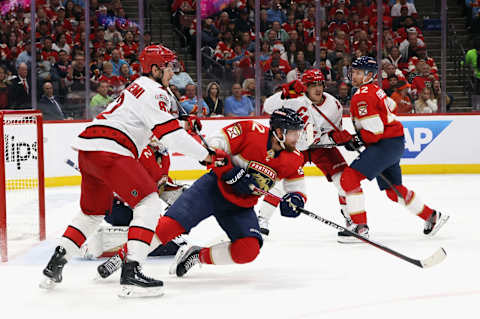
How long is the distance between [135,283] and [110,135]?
0.71 meters

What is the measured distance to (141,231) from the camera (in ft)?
11.6

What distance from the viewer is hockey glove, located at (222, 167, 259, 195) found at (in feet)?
12.3

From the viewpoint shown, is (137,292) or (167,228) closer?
(137,292)

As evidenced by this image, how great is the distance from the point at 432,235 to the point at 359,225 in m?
0.63

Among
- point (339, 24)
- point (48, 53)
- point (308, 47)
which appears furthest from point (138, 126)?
point (339, 24)

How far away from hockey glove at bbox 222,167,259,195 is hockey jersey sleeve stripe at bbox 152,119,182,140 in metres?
0.40

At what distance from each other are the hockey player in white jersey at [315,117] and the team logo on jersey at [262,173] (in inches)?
51.8

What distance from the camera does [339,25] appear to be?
31.8ft

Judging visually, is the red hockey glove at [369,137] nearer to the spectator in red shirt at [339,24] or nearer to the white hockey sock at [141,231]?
the white hockey sock at [141,231]

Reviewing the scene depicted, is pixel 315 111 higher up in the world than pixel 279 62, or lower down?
lower down

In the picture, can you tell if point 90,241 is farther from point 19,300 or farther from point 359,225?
point 359,225

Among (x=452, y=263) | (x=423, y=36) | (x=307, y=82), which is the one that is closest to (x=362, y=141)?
(x=307, y=82)

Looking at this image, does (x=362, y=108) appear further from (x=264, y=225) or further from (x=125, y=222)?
(x=125, y=222)

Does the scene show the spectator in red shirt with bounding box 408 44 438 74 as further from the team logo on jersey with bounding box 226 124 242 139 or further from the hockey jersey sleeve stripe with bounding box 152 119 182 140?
the hockey jersey sleeve stripe with bounding box 152 119 182 140
